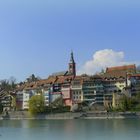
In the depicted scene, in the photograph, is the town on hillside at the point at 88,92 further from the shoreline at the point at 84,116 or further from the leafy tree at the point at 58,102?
the shoreline at the point at 84,116

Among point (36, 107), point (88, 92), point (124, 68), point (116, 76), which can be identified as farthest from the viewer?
point (124, 68)

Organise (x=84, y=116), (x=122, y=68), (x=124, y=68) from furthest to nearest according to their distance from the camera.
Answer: (x=122, y=68) < (x=124, y=68) < (x=84, y=116)

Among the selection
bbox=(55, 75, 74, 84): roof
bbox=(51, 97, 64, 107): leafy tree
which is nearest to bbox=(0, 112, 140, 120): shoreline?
bbox=(51, 97, 64, 107): leafy tree

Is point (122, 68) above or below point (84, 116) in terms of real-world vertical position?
above

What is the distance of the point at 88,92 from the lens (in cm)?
10212

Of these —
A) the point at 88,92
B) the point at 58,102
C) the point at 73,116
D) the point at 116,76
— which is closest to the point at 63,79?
the point at 58,102

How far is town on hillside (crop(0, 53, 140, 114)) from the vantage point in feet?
310

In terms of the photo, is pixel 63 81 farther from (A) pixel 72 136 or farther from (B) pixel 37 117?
(A) pixel 72 136

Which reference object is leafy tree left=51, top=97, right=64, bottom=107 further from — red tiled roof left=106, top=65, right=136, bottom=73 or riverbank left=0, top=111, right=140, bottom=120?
red tiled roof left=106, top=65, right=136, bottom=73

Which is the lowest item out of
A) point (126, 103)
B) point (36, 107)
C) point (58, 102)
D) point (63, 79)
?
point (36, 107)

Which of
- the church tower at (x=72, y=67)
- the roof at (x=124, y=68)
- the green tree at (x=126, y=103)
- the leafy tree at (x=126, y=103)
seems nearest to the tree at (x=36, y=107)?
the leafy tree at (x=126, y=103)

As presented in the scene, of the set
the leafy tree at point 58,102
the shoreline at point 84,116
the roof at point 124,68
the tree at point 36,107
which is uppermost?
the roof at point 124,68

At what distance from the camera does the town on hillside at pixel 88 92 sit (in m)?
94.4

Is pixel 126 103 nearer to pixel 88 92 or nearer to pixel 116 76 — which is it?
pixel 88 92
